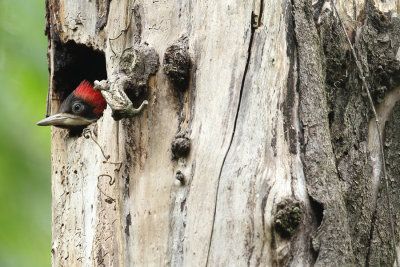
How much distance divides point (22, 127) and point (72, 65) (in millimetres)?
2372

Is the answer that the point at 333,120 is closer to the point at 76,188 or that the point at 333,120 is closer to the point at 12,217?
the point at 76,188

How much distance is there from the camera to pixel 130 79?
A: 3.54 m

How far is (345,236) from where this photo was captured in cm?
317

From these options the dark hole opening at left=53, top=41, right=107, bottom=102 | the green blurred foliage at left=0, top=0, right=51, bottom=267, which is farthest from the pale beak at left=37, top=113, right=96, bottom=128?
the green blurred foliage at left=0, top=0, right=51, bottom=267

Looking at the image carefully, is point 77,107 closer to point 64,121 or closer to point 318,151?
point 64,121

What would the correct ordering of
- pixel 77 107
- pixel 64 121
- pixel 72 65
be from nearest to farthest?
pixel 64 121 < pixel 72 65 < pixel 77 107

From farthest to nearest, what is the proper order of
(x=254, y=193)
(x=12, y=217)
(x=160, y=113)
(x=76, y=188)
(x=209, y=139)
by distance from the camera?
(x=12, y=217), (x=76, y=188), (x=160, y=113), (x=209, y=139), (x=254, y=193)

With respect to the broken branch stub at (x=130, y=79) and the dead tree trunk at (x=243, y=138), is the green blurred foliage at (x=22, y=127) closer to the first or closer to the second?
the dead tree trunk at (x=243, y=138)

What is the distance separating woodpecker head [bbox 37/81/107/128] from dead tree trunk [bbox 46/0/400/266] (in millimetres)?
659

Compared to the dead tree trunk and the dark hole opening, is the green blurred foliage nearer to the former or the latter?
the dark hole opening

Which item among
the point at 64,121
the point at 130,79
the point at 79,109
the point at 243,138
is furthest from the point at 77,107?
the point at 243,138

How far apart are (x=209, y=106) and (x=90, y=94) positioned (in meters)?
2.39

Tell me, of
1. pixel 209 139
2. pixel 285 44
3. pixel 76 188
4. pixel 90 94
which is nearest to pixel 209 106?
pixel 209 139

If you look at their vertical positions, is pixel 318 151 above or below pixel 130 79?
below
